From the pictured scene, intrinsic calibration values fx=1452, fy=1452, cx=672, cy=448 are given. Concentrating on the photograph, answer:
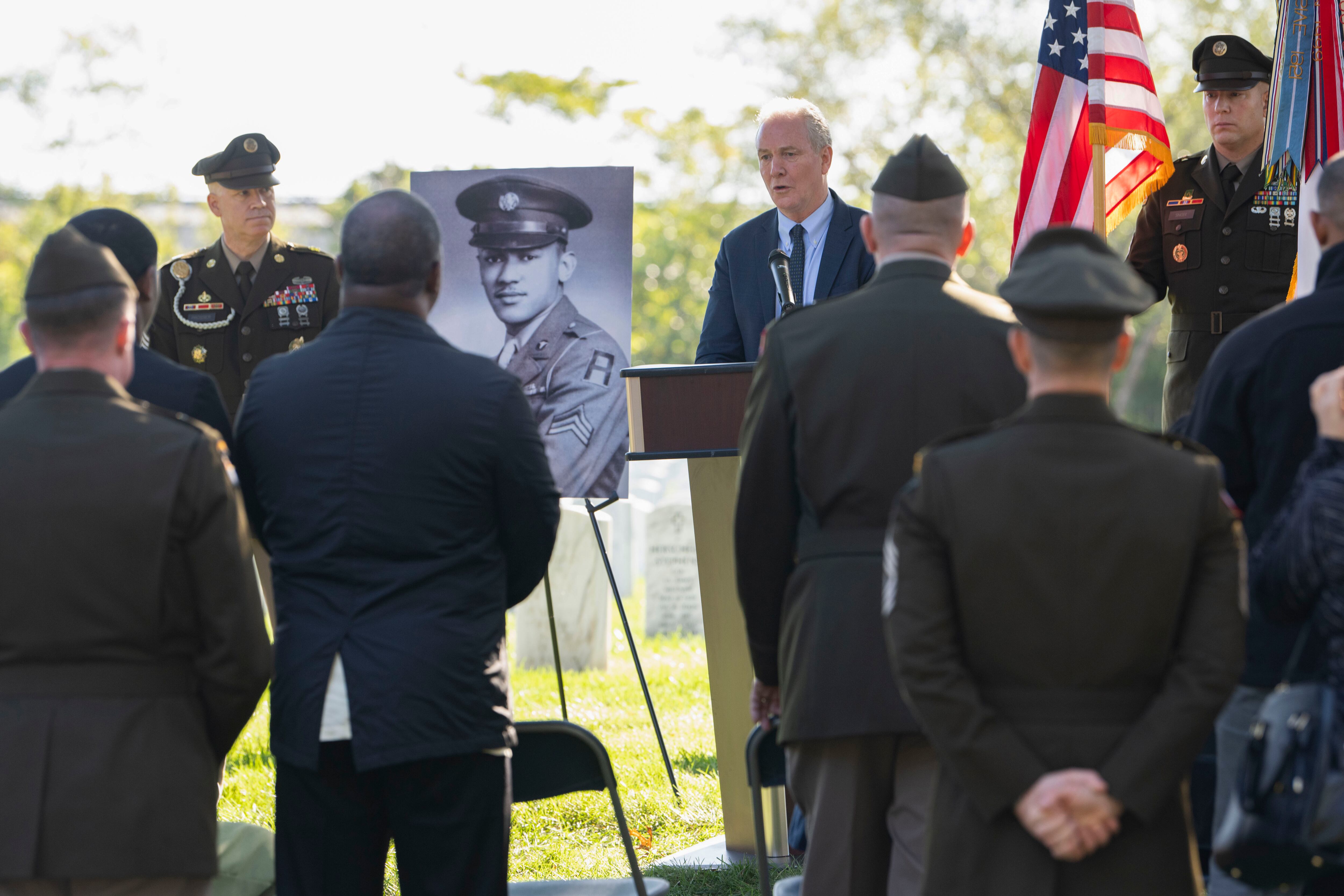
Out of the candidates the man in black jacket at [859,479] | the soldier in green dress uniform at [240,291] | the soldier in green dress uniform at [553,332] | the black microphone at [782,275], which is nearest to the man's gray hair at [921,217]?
the man in black jacket at [859,479]

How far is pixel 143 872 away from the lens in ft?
8.61

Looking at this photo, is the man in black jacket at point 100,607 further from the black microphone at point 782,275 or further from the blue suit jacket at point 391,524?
the black microphone at point 782,275

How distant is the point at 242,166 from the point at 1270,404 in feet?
14.4

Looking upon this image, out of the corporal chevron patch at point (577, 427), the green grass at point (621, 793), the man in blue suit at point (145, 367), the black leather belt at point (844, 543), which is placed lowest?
the green grass at point (621, 793)

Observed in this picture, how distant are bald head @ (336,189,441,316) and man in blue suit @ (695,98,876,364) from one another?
2125 mm

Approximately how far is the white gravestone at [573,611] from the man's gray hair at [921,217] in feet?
20.5

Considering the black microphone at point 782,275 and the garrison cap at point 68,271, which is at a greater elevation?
the garrison cap at point 68,271

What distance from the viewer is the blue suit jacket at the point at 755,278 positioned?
5.11 metres

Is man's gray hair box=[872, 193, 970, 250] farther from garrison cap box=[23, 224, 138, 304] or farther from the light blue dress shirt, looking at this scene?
the light blue dress shirt

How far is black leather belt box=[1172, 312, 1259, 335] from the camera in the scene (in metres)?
5.71

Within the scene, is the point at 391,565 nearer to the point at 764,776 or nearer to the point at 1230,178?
the point at 764,776

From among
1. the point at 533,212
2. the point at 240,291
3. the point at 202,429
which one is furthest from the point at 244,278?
the point at 202,429

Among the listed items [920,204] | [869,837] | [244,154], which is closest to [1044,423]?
[920,204]


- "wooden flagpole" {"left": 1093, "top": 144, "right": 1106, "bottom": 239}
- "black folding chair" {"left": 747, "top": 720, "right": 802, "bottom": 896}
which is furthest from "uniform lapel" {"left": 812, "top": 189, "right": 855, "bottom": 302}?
"black folding chair" {"left": 747, "top": 720, "right": 802, "bottom": 896}
